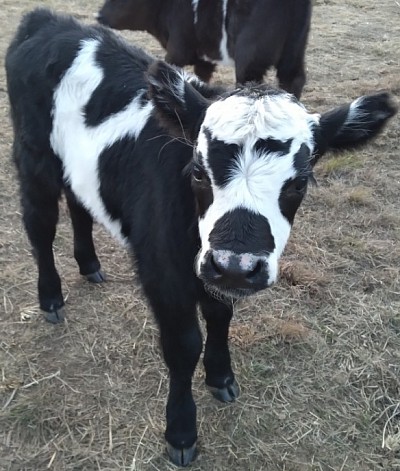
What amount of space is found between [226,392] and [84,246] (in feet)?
4.24

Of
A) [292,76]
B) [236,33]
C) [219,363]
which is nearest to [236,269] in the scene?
[219,363]

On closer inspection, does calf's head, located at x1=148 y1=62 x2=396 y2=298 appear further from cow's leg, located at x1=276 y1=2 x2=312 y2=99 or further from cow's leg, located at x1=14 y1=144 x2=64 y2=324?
cow's leg, located at x1=276 y1=2 x2=312 y2=99

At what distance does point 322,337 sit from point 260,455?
2.92 feet

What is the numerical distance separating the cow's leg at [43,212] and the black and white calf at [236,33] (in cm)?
241

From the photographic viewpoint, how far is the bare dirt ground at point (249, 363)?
2715mm

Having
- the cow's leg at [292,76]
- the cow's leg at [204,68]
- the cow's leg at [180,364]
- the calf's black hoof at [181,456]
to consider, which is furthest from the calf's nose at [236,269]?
the cow's leg at [204,68]

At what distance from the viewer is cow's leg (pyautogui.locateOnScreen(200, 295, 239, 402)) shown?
9.37ft

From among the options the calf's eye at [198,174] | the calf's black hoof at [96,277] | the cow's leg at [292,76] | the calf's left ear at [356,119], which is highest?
the calf's left ear at [356,119]

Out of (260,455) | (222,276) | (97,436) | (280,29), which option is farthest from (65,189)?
(280,29)

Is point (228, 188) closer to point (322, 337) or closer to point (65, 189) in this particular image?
point (65, 189)

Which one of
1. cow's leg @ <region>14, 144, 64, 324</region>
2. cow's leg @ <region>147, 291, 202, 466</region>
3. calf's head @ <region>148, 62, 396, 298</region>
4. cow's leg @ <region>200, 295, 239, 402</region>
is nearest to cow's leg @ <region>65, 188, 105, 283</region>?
cow's leg @ <region>14, 144, 64, 324</region>

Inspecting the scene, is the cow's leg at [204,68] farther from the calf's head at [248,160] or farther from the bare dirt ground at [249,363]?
the calf's head at [248,160]

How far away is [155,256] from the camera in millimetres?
2465

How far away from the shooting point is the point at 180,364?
257 cm
